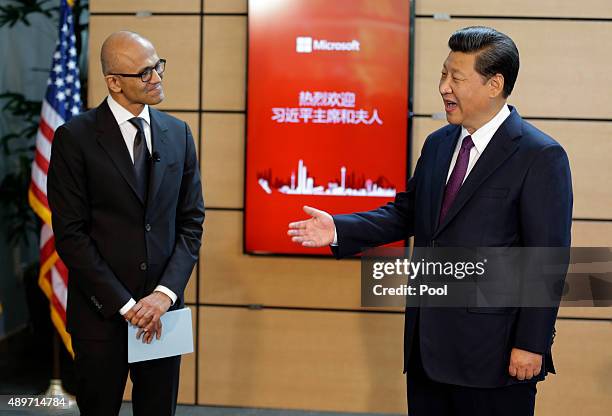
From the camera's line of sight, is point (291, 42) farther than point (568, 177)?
Yes

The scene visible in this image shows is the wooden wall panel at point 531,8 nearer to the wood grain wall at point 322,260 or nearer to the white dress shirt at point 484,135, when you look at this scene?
the wood grain wall at point 322,260

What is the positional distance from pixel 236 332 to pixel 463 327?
2172 millimetres

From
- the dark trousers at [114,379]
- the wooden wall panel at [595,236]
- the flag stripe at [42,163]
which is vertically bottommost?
the dark trousers at [114,379]

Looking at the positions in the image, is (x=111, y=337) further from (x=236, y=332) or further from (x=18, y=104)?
(x=18, y=104)

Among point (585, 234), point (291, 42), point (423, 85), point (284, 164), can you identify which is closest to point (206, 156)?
point (284, 164)

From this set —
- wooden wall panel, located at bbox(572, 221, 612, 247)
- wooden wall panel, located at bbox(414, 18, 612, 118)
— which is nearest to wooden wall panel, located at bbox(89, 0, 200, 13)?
wooden wall panel, located at bbox(414, 18, 612, 118)

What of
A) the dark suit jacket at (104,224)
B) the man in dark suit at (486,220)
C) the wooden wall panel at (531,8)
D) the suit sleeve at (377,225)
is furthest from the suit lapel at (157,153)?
the wooden wall panel at (531,8)

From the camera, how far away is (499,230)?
2357mm

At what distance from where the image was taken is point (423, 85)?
13.5 feet

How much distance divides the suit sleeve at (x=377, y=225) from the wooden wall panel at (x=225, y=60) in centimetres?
169

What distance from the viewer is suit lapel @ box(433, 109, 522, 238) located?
2.38m

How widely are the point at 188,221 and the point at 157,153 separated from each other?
0.32m

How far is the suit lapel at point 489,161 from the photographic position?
2377 mm

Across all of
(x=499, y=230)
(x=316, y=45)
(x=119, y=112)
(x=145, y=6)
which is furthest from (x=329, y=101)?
(x=499, y=230)
